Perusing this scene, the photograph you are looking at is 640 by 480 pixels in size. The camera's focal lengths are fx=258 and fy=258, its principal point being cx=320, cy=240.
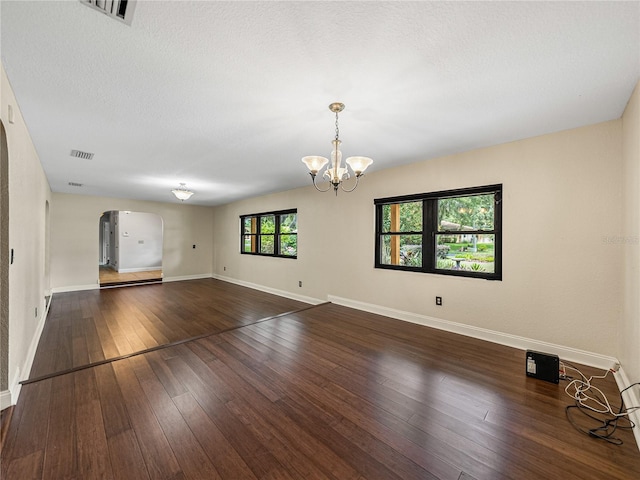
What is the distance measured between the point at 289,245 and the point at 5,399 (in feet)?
15.5

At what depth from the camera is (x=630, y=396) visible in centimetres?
195

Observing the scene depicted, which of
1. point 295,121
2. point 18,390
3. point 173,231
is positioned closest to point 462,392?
point 295,121

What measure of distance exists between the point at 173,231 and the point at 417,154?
7524 mm

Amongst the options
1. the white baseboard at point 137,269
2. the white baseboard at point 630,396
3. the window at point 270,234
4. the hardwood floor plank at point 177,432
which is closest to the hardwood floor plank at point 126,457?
the hardwood floor plank at point 177,432

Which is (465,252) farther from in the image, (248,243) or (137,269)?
(137,269)

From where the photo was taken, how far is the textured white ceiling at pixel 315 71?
1.34m

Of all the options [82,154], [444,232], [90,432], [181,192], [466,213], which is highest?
[82,154]

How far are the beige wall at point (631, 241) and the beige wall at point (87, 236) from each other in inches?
363

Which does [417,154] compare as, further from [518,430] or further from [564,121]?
[518,430]

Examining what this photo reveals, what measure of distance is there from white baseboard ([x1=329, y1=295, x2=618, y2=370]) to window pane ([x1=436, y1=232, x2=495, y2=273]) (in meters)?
0.76

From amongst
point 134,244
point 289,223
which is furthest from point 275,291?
point 134,244

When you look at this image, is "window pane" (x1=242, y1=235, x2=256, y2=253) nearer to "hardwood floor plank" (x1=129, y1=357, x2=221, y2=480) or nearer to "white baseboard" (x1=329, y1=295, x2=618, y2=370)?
"white baseboard" (x1=329, y1=295, x2=618, y2=370)

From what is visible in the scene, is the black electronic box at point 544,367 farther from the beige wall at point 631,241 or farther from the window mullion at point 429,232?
the window mullion at point 429,232

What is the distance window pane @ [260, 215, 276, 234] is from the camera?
6670 mm
